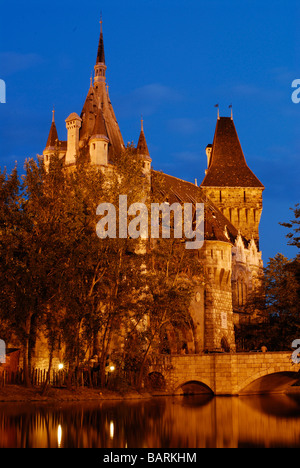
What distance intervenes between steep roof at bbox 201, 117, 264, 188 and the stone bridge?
37838 millimetres

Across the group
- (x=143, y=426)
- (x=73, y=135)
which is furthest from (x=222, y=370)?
(x=73, y=135)

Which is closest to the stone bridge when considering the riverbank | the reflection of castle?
the riverbank

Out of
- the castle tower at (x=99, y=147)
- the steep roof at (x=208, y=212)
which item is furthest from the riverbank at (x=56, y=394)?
the steep roof at (x=208, y=212)

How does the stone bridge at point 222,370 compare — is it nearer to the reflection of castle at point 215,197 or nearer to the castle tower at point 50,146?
the reflection of castle at point 215,197

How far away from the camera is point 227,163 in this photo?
79250 mm

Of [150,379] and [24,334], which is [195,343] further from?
[24,334]

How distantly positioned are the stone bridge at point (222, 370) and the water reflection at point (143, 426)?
8350 millimetres

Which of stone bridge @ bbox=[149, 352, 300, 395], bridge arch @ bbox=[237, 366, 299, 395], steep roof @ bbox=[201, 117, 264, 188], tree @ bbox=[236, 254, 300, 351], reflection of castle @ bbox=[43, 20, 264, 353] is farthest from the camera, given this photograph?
steep roof @ bbox=[201, 117, 264, 188]

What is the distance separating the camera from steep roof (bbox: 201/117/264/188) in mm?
77000

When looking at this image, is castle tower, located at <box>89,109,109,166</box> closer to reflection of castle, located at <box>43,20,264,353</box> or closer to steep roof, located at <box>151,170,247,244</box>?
reflection of castle, located at <box>43,20,264,353</box>

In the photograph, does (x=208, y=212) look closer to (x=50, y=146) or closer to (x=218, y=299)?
(x=218, y=299)

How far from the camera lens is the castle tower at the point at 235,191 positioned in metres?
76.6

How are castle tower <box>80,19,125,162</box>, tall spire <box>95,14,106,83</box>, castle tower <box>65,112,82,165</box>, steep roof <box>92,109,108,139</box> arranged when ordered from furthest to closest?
tall spire <box>95,14,106,83</box> → castle tower <box>80,19,125,162</box> → castle tower <box>65,112,82,165</box> → steep roof <box>92,109,108,139</box>

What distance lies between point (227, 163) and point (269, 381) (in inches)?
1558
